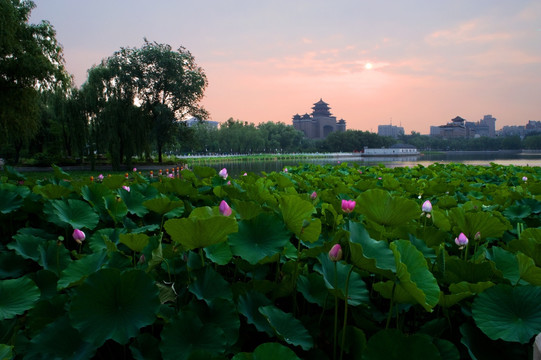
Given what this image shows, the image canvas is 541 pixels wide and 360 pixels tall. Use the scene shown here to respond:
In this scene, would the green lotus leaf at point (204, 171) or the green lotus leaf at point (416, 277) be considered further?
the green lotus leaf at point (204, 171)

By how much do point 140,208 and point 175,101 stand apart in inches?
985

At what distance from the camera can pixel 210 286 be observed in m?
0.89

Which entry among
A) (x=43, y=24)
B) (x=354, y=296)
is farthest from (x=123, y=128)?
(x=354, y=296)

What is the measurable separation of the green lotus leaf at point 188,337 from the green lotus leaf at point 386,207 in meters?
0.57

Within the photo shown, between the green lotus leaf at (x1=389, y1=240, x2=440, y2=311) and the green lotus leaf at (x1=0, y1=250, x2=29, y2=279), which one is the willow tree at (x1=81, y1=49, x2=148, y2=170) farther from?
the green lotus leaf at (x1=389, y1=240, x2=440, y2=311)

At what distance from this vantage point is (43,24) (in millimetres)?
15578

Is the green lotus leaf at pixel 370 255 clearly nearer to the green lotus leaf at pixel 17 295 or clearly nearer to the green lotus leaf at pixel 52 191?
the green lotus leaf at pixel 17 295

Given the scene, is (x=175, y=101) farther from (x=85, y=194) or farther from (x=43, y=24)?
(x=85, y=194)

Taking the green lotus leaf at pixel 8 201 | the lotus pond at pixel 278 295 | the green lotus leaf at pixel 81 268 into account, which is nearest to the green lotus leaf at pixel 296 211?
the lotus pond at pixel 278 295

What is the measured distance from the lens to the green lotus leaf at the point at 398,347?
64cm

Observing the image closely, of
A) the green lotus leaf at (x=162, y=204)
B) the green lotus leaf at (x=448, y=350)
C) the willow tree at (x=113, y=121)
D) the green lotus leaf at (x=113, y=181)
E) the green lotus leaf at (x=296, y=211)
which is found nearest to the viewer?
Result: the green lotus leaf at (x=448, y=350)

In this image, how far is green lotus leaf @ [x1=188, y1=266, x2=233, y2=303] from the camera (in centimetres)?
88

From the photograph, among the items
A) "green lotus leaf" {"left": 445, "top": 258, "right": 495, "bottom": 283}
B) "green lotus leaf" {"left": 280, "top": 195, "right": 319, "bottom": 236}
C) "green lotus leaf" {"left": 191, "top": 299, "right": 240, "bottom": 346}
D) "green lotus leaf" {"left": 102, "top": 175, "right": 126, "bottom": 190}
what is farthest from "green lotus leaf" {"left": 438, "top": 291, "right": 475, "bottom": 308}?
"green lotus leaf" {"left": 102, "top": 175, "right": 126, "bottom": 190}

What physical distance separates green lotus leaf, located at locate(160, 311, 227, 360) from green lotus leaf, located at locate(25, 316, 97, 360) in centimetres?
16
